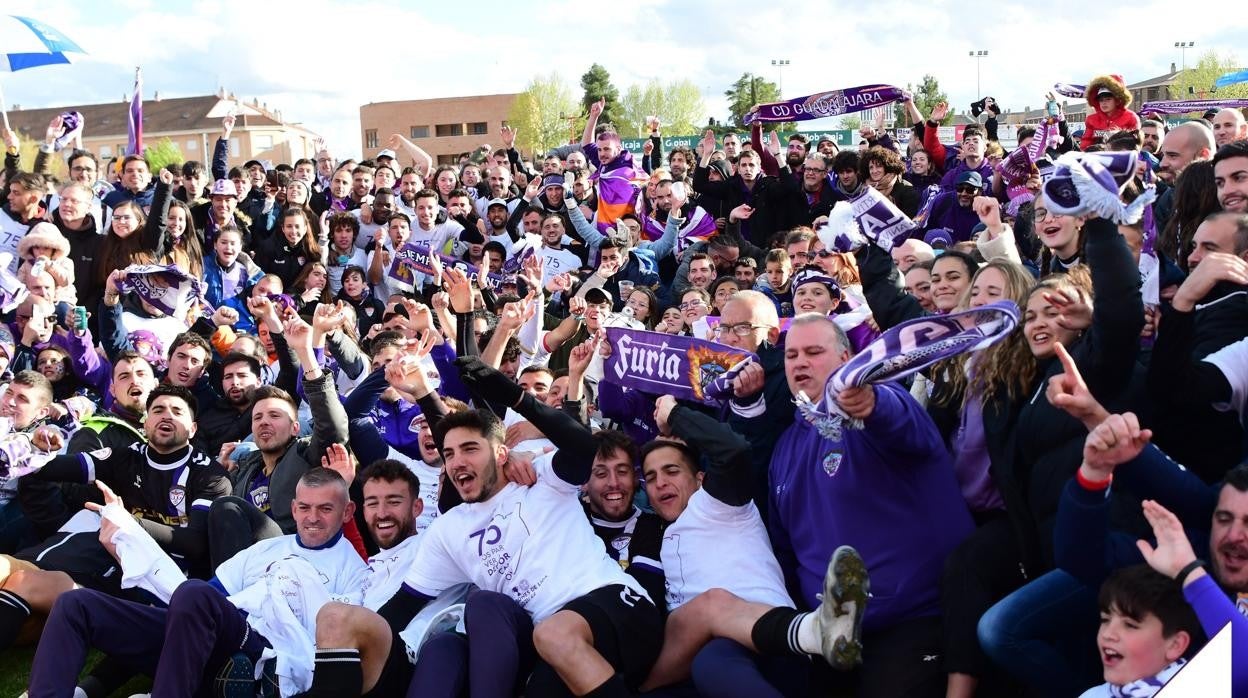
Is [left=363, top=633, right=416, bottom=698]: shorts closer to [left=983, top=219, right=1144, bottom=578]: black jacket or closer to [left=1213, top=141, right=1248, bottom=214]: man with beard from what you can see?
[left=983, top=219, right=1144, bottom=578]: black jacket

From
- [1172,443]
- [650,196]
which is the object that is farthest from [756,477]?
[650,196]

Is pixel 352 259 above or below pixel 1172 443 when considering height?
above

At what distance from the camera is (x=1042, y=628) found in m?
4.02

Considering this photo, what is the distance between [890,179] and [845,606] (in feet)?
21.0

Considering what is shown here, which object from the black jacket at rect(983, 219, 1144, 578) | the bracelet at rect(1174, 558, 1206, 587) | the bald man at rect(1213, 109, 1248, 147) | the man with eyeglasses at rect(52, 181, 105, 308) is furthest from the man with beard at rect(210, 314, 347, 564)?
the bald man at rect(1213, 109, 1248, 147)

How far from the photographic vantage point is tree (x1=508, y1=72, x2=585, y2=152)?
2972 inches

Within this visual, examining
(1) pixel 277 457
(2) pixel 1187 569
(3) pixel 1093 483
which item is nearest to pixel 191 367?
(1) pixel 277 457

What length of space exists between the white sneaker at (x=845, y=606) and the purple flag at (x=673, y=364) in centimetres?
135

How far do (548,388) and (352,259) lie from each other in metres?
5.23

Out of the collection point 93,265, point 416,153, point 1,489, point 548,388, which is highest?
point 416,153

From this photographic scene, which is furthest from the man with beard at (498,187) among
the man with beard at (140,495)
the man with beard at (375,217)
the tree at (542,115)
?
the tree at (542,115)

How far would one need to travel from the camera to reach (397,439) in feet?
22.7

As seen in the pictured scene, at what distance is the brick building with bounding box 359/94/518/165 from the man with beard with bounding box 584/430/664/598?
81148 millimetres

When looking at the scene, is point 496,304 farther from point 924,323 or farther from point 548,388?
point 924,323
